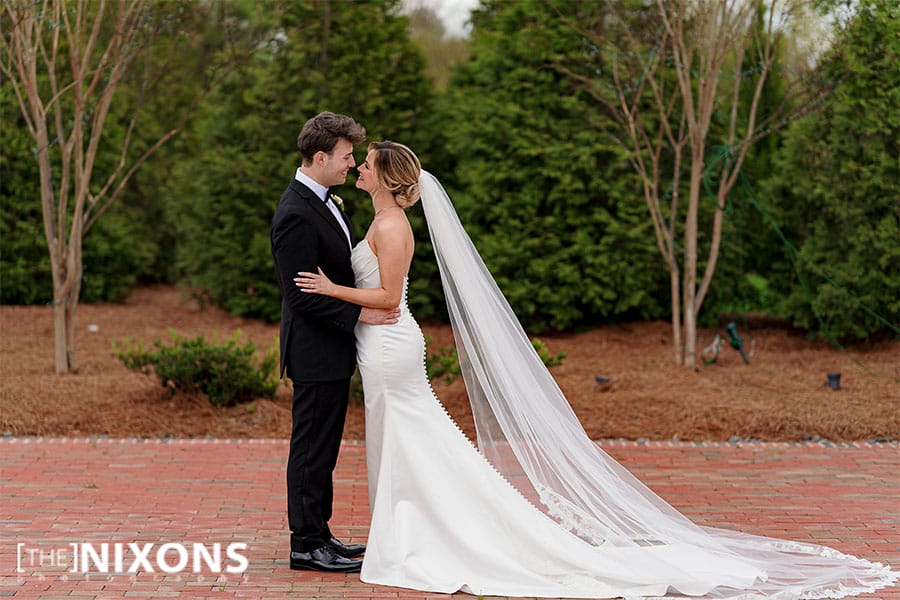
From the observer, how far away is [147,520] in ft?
17.6

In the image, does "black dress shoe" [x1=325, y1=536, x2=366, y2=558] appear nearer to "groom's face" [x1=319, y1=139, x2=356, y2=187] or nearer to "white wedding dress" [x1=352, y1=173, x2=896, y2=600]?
"white wedding dress" [x1=352, y1=173, x2=896, y2=600]

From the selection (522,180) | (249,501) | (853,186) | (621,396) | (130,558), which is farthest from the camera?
(522,180)

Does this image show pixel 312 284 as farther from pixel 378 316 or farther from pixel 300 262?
pixel 378 316

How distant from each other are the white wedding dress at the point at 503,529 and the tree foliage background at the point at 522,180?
615 cm

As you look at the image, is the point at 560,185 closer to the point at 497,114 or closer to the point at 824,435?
the point at 497,114

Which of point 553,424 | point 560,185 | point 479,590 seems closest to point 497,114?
point 560,185

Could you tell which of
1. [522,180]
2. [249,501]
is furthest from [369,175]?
[522,180]

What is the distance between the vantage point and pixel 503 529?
4566 mm

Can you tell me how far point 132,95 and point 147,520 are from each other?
10900mm

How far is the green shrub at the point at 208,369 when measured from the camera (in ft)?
25.4

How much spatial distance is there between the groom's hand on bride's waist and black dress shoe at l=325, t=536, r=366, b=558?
102 cm

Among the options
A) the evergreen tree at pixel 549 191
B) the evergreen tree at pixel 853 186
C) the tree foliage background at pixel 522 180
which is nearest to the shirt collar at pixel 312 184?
the tree foliage background at pixel 522 180

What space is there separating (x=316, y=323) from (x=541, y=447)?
1.17 metres

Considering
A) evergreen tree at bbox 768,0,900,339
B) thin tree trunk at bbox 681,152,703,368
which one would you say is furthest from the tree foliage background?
thin tree trunk at bbox 681,152,703,368
